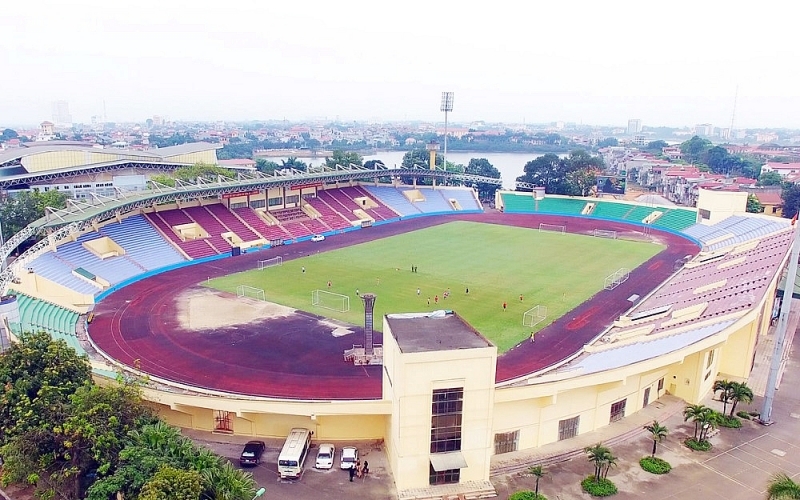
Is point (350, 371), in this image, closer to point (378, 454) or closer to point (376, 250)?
point (378, 454)

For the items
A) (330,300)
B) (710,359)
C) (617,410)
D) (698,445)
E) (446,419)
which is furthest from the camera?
(330,300)

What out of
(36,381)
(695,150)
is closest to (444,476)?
(36,381)

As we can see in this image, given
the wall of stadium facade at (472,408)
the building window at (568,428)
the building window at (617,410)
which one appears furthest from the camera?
the building window at (617,410)

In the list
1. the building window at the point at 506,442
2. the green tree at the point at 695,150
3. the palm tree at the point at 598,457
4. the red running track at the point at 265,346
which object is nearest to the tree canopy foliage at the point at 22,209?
the red running track at the point at 265,346

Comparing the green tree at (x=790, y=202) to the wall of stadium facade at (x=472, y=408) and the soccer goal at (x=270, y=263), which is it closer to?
the wall of stadium facade at (x=472, y=408)

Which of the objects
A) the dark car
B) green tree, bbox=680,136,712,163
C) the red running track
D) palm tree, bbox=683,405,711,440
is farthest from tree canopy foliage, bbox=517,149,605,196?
the dark car

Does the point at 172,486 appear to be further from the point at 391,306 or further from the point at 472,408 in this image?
the point at 391,306
